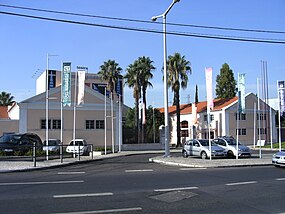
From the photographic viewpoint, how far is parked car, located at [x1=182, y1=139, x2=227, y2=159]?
86.1ft

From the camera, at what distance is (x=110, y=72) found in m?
50.9

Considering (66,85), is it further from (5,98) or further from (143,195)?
(5,98)

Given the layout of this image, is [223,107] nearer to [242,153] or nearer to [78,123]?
[78,123]

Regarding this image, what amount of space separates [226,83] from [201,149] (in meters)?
49.4

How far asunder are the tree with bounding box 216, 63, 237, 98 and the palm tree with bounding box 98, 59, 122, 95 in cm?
2996

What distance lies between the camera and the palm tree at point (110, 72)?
167 feet

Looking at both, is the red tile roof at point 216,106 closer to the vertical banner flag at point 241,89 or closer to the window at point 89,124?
the window at point 89,124

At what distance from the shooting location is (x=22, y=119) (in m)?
39.7

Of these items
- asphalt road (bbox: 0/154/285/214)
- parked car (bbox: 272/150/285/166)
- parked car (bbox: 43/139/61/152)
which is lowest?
asphalt road (bbox: 0/154/285/214)

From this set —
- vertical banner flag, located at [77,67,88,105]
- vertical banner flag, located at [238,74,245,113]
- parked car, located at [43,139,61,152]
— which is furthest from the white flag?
vertical banner flag, located at [238,74,245,113]

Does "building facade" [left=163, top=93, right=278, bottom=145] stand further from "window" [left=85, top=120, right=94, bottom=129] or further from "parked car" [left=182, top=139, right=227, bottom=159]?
"parked car" [left=182, top=139, right=227, bottom=159]

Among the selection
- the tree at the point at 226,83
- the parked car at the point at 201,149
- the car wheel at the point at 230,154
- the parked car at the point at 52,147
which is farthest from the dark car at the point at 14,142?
the tree at the point at 226,83

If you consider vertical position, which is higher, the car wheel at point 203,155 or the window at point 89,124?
the window at point 89,124

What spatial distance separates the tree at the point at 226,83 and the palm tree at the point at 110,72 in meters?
30.0
